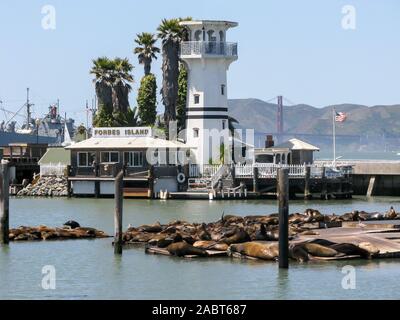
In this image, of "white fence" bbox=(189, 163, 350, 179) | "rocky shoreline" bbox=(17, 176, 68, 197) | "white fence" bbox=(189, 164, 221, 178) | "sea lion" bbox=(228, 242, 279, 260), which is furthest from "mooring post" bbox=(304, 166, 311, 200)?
"sea lion" bbox=(228, 242, 279, 260)

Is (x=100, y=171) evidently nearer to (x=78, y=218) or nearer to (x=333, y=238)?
(x=78, y=218)

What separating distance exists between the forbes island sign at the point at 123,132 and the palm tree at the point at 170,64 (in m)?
6.07

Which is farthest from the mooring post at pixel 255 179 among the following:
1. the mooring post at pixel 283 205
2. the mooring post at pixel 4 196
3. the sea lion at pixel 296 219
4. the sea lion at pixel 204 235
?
the mooring post at pixel 283 205

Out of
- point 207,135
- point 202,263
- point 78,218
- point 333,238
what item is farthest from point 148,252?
point 207,135

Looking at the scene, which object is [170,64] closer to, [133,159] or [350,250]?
[133,159]

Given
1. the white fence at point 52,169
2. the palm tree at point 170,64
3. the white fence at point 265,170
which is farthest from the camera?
the palm tree at point 170,64

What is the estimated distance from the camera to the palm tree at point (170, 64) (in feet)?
265

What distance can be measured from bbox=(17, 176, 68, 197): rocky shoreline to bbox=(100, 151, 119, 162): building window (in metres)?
4.00

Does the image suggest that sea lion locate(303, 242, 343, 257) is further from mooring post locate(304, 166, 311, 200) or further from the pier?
the pier

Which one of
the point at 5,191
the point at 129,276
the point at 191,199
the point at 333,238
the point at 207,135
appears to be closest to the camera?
the point at 129,276

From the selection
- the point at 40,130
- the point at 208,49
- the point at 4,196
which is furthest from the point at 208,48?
the point at 40,130

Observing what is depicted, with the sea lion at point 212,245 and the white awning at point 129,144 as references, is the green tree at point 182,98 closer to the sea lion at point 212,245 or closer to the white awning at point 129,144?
the white awning at point 129,144
